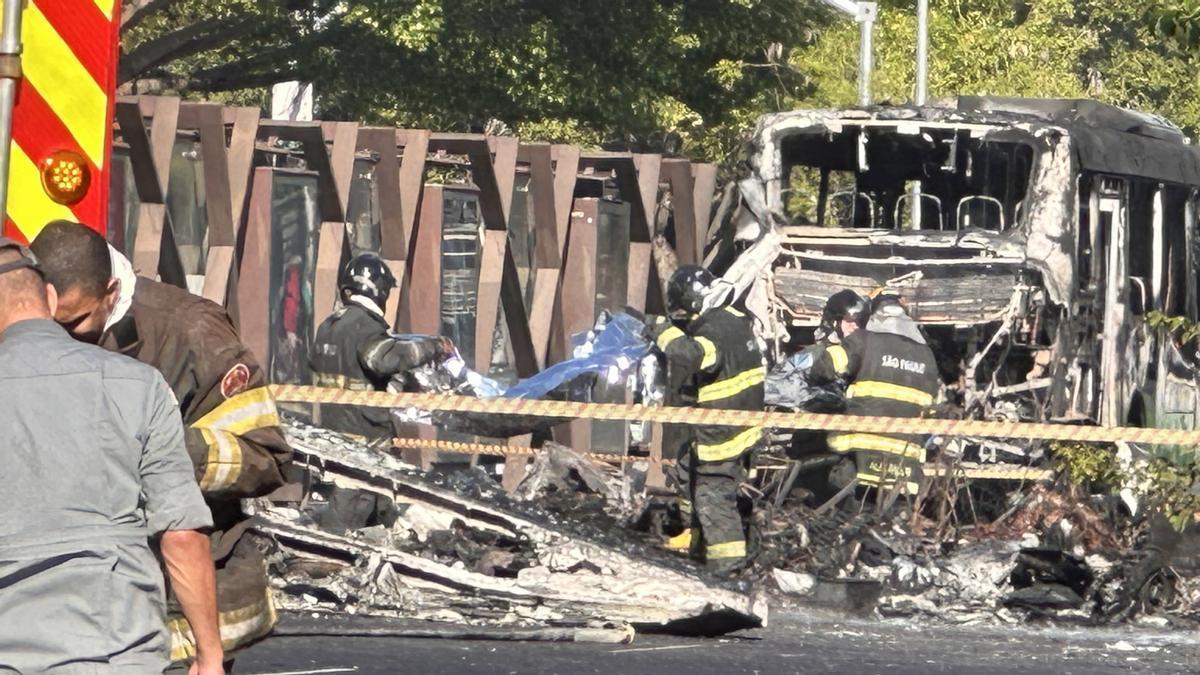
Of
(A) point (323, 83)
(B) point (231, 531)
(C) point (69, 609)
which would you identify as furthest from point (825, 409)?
(A) point (323, 83)

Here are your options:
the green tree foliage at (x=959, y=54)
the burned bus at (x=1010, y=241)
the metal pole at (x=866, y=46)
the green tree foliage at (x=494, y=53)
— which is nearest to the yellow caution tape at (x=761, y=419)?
the burned bus at (x=1010, y=241)

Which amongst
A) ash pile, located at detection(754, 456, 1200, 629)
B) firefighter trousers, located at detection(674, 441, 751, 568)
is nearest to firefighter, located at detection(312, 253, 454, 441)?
firefighter trousers, located at detection(674, 441, 751, 568)

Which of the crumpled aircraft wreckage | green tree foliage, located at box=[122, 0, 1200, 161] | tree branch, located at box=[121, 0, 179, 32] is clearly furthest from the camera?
green tree foliage, located at box=[122, 0, 1200, 161]

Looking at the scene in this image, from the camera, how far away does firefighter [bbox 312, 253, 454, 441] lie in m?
10.8

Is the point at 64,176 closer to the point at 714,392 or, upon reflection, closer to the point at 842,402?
the point at 714,392

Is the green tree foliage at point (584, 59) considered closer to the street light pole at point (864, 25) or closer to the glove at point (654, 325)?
the street light pole at point (864, 25)

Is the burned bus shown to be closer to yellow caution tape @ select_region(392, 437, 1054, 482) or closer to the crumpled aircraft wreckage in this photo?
the crumpled aircraft wreckage

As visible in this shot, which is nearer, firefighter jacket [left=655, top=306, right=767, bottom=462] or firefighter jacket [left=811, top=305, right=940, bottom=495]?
firefighter jacket [left=655, top=306, right=767, bottom=462]

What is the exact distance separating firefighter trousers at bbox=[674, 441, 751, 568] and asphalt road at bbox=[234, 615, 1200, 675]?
0.93 m

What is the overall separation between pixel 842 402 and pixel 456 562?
388 centimetres

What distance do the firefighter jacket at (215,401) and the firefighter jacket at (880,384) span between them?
7.39m

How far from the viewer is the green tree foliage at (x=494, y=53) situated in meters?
23.7

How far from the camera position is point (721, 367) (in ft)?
35.2

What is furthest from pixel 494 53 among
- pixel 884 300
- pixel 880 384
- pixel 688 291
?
pixel 688 291
